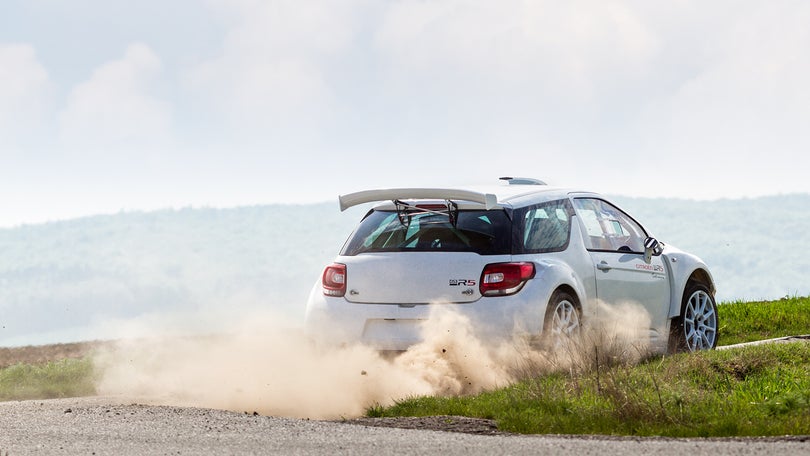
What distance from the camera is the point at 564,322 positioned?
1052 cm

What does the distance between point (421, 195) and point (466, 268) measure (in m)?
0.82

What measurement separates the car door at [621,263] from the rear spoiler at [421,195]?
159 cm

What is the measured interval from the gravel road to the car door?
3103 mm

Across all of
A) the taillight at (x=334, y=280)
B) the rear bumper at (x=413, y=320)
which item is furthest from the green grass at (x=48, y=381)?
the rear bumper at (x=413, y=320)

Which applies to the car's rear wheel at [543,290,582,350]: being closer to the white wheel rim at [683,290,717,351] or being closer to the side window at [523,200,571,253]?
the side window at [523,200,571,253]

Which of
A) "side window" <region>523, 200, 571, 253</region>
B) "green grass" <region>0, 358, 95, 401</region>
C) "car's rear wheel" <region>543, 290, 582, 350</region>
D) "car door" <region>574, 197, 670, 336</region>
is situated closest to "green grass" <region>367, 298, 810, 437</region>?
"car's rear wheel" <region>543, 290, 582, 350</region>

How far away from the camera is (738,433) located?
26.8 feet

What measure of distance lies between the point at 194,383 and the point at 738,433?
5.96 meters

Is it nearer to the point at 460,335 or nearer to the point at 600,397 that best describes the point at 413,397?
the point at 460,335

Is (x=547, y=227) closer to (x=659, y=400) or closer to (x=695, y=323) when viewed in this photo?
(x=659, y=400)

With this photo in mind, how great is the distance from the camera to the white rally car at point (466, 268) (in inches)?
395

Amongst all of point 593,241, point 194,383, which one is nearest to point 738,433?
point 593,241

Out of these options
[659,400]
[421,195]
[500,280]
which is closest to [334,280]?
[421,195]

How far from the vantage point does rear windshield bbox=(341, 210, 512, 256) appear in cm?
1020
